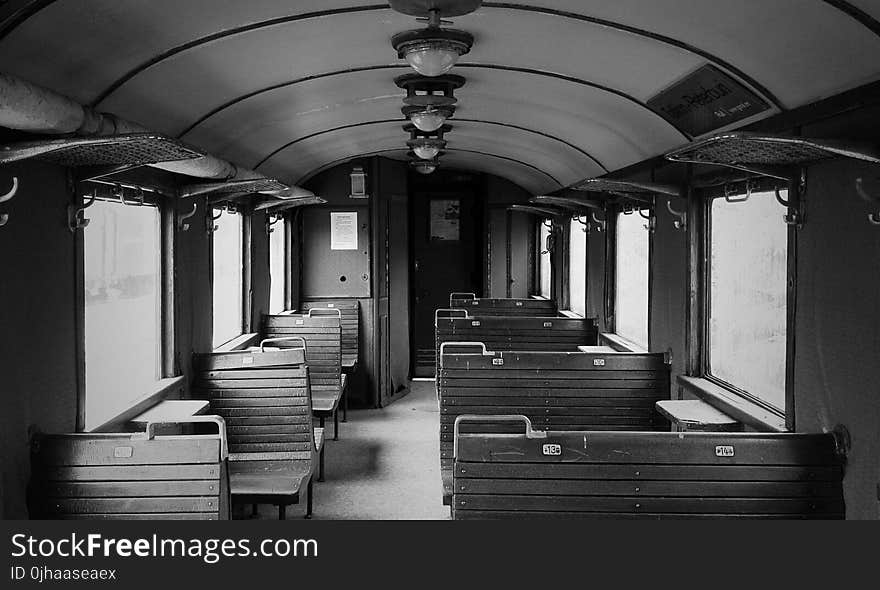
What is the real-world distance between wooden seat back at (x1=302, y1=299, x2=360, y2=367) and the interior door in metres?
2.57

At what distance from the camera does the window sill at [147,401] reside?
17.0 feet

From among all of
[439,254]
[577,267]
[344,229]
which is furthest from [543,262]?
[344,229]

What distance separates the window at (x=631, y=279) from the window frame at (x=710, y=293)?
169 cm

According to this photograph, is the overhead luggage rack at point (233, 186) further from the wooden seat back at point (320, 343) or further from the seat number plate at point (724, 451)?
the seat number plate at point (724, 451)

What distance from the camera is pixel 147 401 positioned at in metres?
5.86

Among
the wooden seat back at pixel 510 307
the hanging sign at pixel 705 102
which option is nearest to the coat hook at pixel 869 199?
the hanging sign at pixel 705 102

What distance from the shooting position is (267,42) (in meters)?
4.92

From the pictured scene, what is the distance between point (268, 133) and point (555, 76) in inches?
109

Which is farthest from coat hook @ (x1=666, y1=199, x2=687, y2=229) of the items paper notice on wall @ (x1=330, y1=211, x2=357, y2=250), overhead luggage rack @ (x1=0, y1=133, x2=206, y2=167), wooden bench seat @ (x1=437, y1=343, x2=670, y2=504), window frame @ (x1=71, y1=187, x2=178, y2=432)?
paper notice on wall @ (x1=330, y1=211, x2=357, y2=250)

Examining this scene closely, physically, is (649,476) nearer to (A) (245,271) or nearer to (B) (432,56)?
(B) (432,56)

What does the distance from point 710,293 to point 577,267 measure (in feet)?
17.1

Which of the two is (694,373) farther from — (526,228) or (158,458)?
(526,228)

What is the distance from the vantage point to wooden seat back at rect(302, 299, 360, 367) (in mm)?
11961

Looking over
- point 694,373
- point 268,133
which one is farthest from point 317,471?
point 694,373
